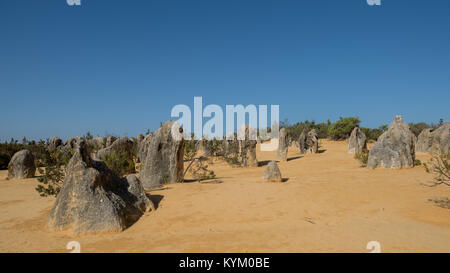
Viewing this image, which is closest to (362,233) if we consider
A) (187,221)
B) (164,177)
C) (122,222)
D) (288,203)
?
(288,203)

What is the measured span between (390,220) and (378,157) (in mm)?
7619

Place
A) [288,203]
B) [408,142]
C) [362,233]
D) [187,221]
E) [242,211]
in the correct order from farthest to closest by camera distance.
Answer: [408,142]
[288,203]
[242,211]
[187,221]
[362,233]

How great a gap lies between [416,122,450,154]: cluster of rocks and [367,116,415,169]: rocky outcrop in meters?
5.11

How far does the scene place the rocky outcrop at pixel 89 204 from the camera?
4680mm

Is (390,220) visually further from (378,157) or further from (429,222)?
(378,157)

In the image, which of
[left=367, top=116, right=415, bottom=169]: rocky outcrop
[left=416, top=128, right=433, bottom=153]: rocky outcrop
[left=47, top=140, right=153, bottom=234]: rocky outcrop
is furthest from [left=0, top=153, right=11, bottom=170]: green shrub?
[left=416, top=128, right=433, bottom=153]: rocky outcrop

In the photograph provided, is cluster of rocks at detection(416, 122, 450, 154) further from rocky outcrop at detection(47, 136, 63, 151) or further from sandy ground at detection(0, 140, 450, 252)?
rocky outcrop at detection(47, 136, 63, 151)

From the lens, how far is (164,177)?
28.7ft

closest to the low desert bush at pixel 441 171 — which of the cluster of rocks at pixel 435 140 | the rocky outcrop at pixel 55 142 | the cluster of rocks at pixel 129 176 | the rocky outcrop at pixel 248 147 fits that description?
the cluster of rocks at pixel 129 176

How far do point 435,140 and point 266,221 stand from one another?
18611 mm

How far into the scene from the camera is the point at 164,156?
877cm

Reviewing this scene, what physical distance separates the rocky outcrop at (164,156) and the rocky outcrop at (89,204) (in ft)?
9.34

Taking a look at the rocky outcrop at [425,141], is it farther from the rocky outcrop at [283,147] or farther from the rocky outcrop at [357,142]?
the rocky outcrop at [283,147]

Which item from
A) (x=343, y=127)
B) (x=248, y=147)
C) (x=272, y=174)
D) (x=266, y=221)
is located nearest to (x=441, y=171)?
(x=266, y=221)
